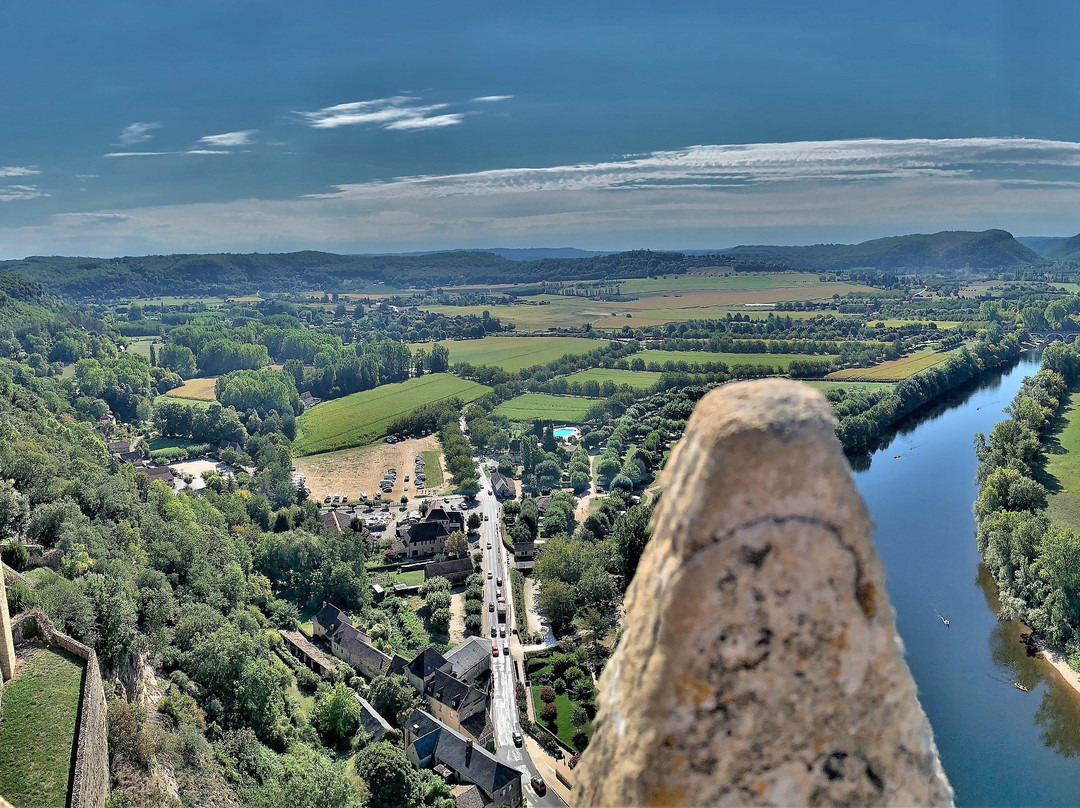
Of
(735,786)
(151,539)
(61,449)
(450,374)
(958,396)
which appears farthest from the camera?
(450,374)

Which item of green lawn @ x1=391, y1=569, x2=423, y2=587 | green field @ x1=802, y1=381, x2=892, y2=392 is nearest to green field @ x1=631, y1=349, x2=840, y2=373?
green field @ x1=802, y1=381, x2=892, y2=392

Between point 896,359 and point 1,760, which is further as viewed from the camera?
point 896,359

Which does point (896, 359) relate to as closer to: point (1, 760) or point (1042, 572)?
point (1042, 572)

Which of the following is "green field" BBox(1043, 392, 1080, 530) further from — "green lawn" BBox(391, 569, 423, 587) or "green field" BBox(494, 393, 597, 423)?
"green field" BBox(494, 393, 597, 423)

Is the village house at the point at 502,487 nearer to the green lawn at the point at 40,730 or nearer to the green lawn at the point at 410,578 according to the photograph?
the green lawn at the point at 410,578

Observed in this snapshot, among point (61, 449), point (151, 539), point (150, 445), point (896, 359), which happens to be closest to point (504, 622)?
point (151, 539)

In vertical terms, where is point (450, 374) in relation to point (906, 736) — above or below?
→ below
